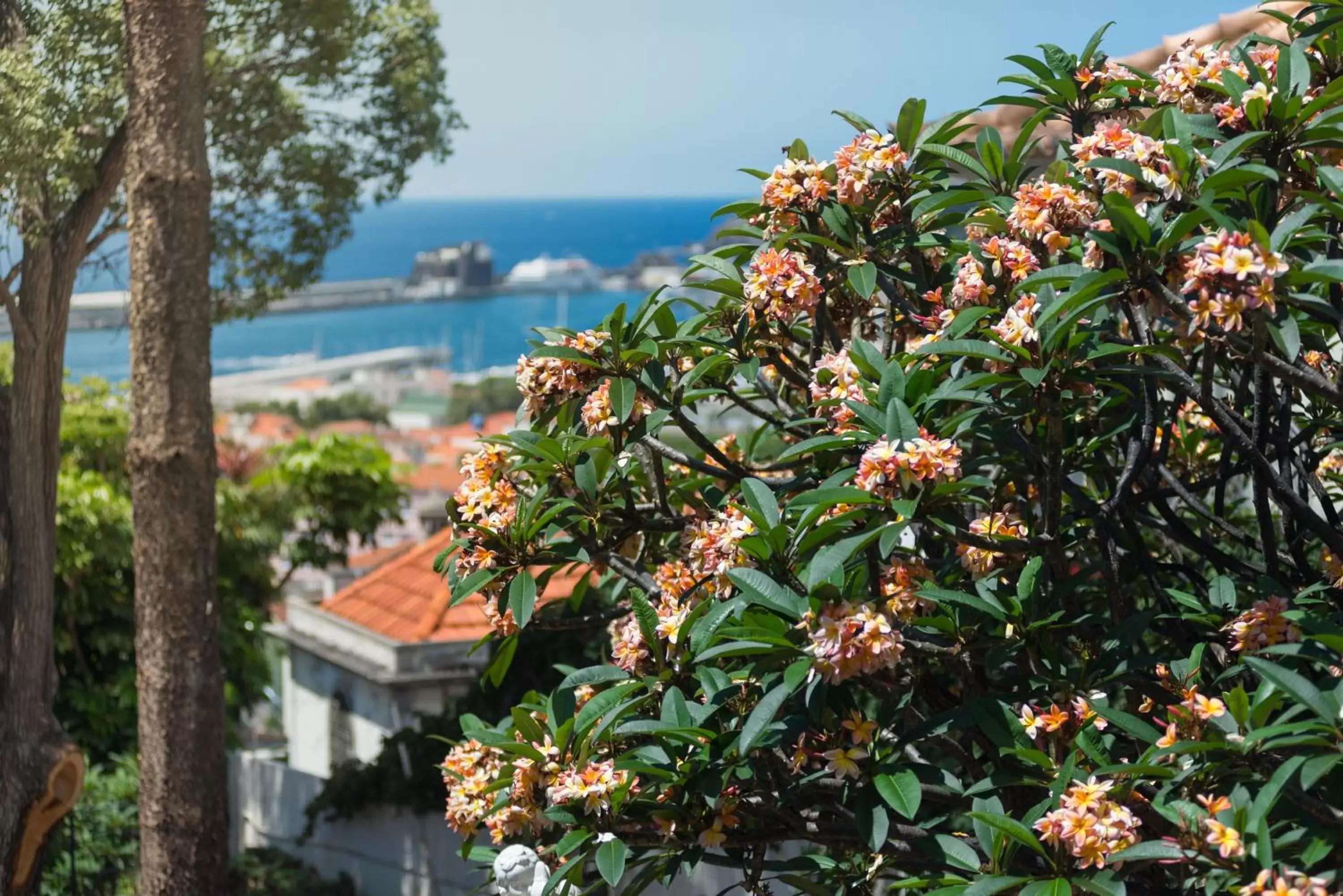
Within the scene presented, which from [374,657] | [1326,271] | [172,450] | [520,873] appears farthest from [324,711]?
[1326,271]

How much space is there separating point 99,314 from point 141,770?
721 cm

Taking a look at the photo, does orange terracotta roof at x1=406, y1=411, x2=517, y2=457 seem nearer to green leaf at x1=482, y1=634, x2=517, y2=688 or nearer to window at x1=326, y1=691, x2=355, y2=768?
window at x1=326, y1=691, x2=355, y2=768

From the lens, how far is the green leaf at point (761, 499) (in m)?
2.63

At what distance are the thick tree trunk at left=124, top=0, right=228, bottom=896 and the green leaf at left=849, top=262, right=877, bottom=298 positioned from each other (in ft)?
13.3

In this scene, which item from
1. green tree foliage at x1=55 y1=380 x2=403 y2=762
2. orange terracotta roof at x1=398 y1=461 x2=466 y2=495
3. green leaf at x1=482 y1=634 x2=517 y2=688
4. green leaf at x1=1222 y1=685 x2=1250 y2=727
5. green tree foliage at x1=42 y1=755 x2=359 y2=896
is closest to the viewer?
green leaf at x1=1222 y1=685 x2=1250 y2=727

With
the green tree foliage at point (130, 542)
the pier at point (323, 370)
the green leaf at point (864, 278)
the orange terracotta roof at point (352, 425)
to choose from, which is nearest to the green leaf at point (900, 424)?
the green leaf at point (864, 278)

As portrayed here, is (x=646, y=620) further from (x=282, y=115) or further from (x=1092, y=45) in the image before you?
(x=282, y=115)

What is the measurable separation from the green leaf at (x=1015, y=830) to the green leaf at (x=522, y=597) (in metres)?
1.06

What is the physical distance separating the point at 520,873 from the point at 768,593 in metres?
1.15

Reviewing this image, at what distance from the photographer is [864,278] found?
3.03m

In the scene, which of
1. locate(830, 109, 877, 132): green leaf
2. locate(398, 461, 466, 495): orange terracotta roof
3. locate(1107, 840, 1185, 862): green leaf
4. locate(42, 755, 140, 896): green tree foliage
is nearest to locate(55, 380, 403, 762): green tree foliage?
locate(42, 755, 140, 896): green tree foliage

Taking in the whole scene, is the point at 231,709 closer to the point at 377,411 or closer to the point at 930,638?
the point at 930,638

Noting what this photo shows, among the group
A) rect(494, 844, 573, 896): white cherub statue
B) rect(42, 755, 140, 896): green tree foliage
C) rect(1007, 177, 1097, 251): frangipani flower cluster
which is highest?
rect(1007, 177, 1097, 251): frangipani flower cluster

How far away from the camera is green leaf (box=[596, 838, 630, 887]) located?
2.58 meters
